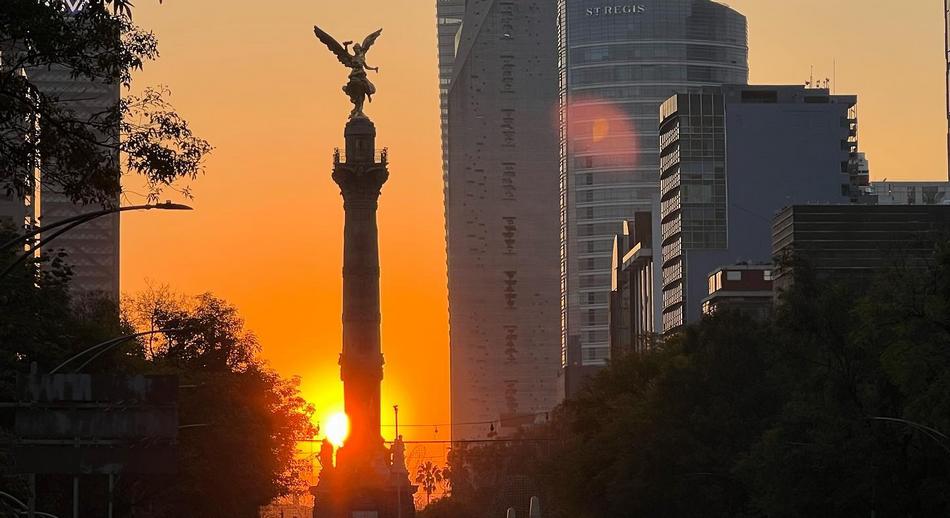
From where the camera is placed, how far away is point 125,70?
114 feet

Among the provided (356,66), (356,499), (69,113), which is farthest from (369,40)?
(69,113)

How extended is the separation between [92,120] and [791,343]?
49246 mm

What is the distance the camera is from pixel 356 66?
156250mm

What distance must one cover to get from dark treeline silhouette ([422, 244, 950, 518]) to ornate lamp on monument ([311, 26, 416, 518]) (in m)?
24.5

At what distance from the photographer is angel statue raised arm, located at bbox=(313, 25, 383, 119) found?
15462 centimetres

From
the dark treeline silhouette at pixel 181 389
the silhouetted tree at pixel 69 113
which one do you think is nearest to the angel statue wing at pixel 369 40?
the dark treeline silhouette at pixel 181 389

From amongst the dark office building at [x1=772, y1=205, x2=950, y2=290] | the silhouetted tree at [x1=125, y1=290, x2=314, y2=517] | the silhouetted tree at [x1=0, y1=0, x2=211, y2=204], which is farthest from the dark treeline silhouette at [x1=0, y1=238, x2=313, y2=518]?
the dark office building at [x1=772, y1=205, x2=950, y2=290]

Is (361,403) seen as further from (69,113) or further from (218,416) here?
(69,113)

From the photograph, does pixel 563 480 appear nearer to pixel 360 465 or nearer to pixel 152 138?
pixel 360 465

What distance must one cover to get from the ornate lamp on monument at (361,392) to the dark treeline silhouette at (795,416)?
963 inches

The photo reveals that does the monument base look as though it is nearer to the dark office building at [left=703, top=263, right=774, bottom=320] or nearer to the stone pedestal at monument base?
the stone pedestal at monument base

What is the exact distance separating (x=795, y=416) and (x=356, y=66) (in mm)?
83469

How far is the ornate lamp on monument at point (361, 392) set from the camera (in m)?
143

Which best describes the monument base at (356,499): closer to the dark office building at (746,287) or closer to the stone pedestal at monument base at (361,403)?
the stone pedestal at monument base at (361,403)
